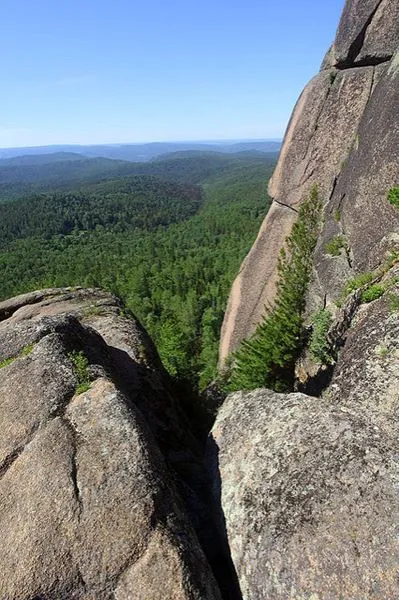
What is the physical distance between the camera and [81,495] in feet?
28.3

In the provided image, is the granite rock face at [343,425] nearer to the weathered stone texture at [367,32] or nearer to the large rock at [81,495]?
the weathered stone texture at [367,32]

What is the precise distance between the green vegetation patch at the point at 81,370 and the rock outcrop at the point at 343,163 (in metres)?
12.0

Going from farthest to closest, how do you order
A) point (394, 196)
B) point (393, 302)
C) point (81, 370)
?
point (394, 196), point (393, 302), point (81, 370)

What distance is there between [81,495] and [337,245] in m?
16.0

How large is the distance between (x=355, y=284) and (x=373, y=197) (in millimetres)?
4907

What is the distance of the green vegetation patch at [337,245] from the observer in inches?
785

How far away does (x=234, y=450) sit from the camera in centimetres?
1113

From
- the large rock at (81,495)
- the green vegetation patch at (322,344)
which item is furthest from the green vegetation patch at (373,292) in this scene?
the large rock at (81,495)

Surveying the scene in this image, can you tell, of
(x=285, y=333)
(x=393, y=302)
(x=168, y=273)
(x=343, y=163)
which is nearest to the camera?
(x=393, y=302)

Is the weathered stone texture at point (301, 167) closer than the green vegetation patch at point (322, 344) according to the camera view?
No

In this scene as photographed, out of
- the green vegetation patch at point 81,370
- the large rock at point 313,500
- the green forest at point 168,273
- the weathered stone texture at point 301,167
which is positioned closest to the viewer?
the large rock at point 313,500

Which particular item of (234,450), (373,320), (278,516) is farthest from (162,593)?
(373,320)

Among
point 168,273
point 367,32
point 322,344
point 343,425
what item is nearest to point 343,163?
point 367,32

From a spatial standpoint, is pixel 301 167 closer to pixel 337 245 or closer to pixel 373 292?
pixel 337 245
